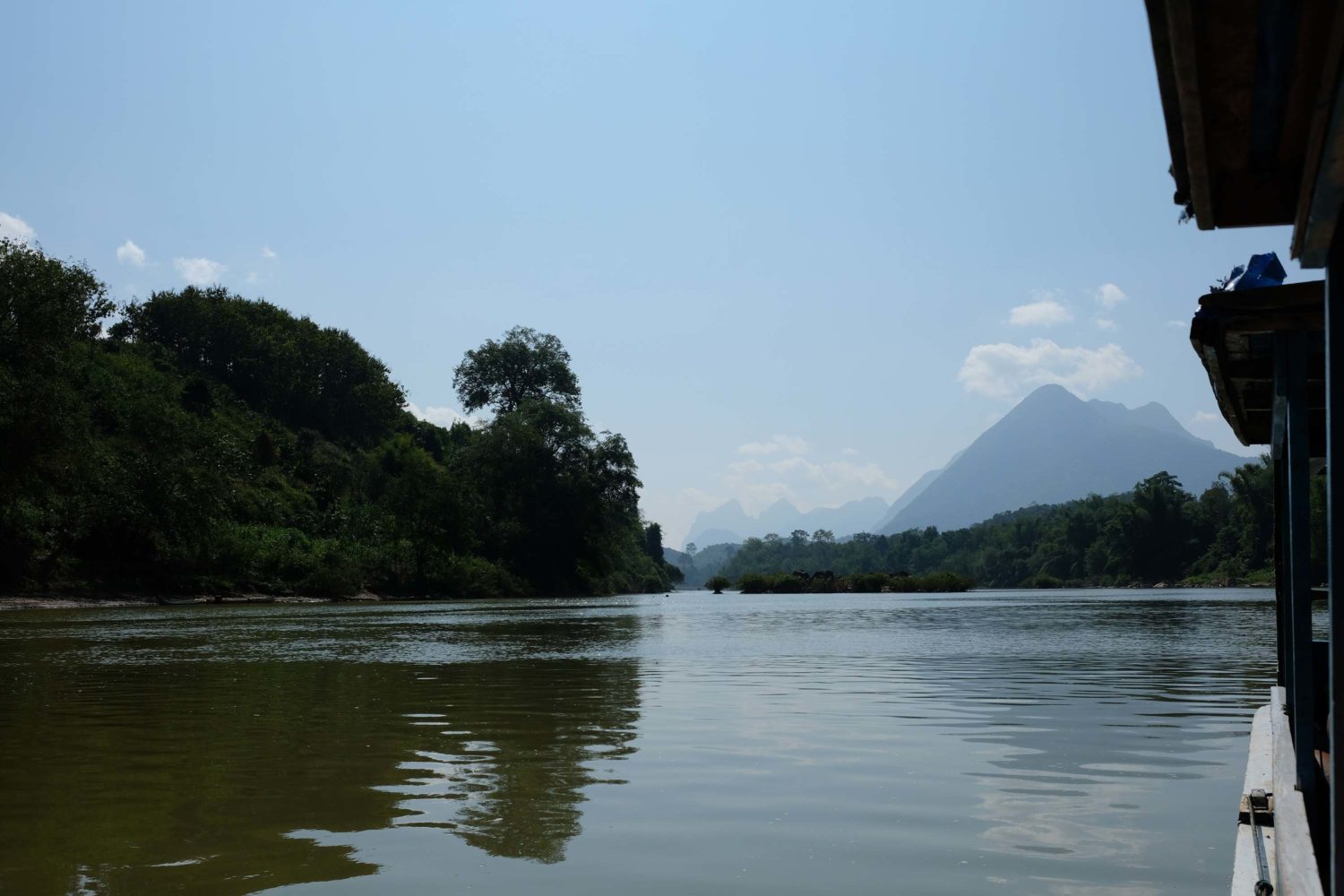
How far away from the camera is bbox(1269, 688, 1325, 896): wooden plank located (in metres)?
3.63

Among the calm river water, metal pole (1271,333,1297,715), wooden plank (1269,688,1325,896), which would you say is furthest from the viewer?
the calm river water

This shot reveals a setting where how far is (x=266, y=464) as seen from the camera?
86938mm

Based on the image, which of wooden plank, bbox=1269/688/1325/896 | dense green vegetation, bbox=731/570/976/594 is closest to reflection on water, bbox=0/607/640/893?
wooden plank, bbox=1269/688/1325/896

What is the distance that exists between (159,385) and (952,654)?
63419 mm

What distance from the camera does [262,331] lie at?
10538 cm

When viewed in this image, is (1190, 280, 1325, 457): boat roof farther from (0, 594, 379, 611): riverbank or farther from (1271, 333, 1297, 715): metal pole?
(0, 594, 379, 611): riverbank

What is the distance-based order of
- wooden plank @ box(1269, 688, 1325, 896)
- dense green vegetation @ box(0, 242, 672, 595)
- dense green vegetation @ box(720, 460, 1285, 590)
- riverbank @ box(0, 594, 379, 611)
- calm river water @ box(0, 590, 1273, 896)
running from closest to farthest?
wooden plank @ box(1269, 688, 1325, 896)
calm river water @ box(0, 590, 1273, 896)
riverbank @ box(0, 594, 379, 611)
dense green vegetation @ box(0, 242, 672, 595)
dense green vegetation @ box(720, 460, 1285, 590)

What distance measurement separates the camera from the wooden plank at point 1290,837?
363cm

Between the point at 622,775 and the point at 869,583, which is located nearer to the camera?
the point at 622,775

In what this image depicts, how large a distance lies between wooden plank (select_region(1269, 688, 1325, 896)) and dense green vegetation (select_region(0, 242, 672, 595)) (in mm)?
51371

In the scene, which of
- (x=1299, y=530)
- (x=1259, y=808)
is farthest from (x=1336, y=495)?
(x=1259, y=808)

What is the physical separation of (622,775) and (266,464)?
82.9 m

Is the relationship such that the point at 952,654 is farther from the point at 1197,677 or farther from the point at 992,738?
the point at 992,738

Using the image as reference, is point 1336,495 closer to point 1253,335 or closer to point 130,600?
point 1253,335
